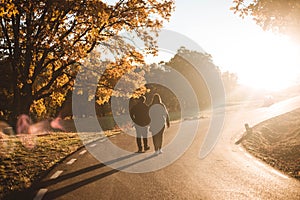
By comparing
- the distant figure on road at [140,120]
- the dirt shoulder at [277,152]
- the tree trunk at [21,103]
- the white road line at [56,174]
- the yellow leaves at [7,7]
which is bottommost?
the dirt shoulder at [277,152]

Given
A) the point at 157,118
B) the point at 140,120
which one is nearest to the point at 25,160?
the point at 140,120

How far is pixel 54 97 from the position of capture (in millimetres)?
22578

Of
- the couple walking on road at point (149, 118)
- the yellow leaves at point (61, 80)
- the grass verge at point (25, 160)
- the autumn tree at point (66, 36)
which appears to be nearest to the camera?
the grass verge at point (25, 160)

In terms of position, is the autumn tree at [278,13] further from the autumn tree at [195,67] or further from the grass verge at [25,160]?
the autumn tree at [195,67]

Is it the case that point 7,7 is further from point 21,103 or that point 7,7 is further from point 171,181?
point 21,103

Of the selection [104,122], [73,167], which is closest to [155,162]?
[73,167]

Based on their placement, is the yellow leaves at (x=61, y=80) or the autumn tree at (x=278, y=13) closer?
the autumn tree at (x=278, y=13)

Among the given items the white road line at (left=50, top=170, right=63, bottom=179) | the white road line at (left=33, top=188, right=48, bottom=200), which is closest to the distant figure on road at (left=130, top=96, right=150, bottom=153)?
the white road line at (left=50, top=170, right=63, bottom=179)

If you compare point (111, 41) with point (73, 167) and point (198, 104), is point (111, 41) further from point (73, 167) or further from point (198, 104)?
point (198, 104)

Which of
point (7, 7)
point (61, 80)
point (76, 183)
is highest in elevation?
point (7, 7)

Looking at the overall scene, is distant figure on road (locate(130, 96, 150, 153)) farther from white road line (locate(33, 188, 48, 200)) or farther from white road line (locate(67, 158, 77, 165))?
white road line (locate(33, 188, 48, 200))

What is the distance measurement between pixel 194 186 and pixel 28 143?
798 cm

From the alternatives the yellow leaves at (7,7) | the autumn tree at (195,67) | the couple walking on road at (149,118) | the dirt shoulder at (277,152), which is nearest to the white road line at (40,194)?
the couple walking on road at (149,118)

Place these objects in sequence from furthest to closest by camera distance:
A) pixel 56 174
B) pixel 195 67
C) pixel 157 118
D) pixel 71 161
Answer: pixel 195 67 < pixel 157 118 < pixel 71 161 < pixel 56 174
